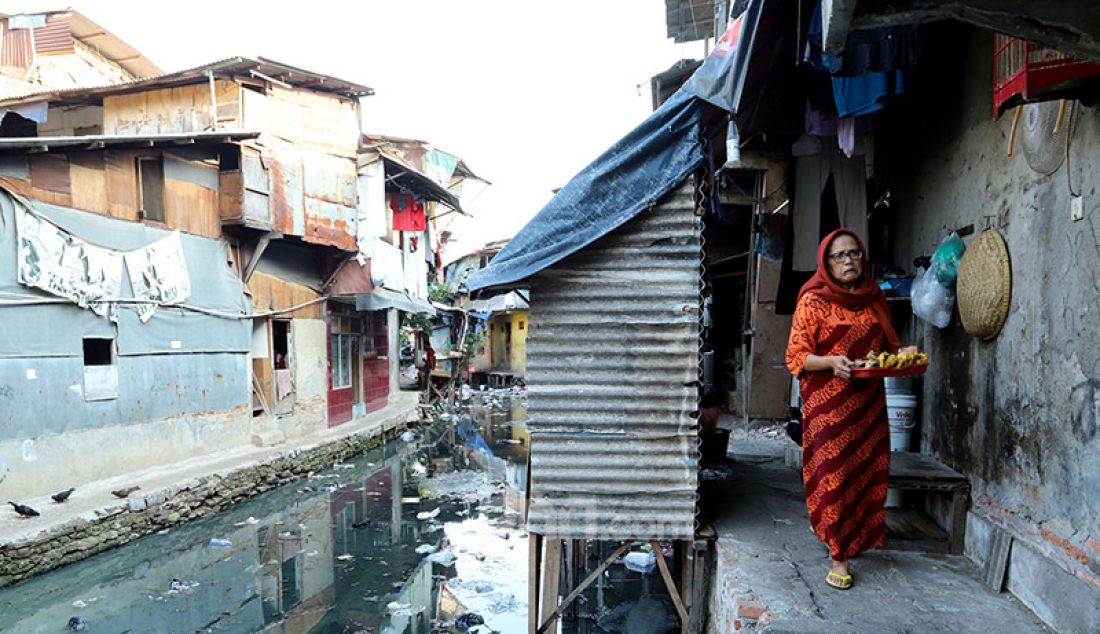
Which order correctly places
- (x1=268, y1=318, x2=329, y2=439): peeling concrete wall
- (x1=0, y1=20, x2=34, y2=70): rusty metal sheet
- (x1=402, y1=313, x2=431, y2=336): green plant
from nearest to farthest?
(x1=268, y1=318, x2=329, y2=439): peeling concrete wall, (x1=0, y1=20, x2=34, y2=70): rusty metal sheet, (x1=402, y1=313, x2=431, y2=336): green plant

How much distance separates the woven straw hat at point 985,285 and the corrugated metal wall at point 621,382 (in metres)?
1.60

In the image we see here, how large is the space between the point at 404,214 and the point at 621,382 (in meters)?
15.0

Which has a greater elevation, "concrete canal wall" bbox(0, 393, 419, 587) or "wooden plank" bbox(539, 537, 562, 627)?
"wooden plank" bbox(539, 537, 562, 627)

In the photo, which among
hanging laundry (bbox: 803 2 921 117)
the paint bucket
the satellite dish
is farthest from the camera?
the paint bucket

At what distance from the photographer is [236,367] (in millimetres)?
11656

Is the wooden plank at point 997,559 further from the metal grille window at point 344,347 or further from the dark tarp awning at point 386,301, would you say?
the metal grille window at point 344,347

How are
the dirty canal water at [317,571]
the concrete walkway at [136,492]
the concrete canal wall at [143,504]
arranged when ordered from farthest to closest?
1. the concrete walkway at [136,492]
2. the concrete canal wall at [143,504]
3. the dirty canal water at [317,571]

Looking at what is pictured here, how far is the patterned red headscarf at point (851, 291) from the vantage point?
314cm

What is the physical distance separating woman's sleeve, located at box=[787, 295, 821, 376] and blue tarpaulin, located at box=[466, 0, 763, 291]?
1.16 meters

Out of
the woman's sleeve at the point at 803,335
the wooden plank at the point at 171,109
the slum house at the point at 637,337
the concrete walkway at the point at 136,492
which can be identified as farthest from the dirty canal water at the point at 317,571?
the wooden plank at the point at 171,109

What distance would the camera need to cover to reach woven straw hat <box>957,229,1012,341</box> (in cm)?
322

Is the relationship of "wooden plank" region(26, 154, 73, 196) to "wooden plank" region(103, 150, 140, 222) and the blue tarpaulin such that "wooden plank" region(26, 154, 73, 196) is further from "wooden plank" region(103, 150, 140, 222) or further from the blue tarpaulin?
the blue tarpaulin

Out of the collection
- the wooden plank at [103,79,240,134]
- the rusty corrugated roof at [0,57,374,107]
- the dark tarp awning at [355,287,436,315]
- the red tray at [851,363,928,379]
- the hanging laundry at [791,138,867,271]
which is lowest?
the red tray at [851,363,928,379]

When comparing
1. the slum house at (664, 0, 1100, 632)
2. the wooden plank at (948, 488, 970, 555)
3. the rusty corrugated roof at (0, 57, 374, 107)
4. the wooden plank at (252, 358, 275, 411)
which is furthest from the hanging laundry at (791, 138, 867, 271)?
the wooden plank at (252, 358, 275, 411)
